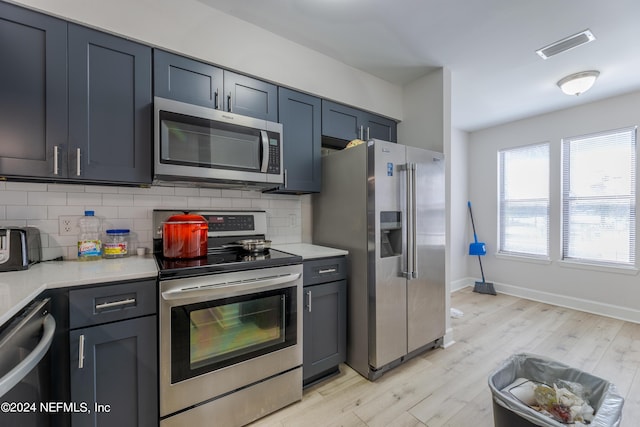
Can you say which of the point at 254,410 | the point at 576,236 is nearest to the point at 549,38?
the point at 576,236

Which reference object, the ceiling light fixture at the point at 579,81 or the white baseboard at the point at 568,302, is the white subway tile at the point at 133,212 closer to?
the ceiling light fixture at the point at 579,81

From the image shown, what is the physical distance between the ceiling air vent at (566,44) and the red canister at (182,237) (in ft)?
10.2

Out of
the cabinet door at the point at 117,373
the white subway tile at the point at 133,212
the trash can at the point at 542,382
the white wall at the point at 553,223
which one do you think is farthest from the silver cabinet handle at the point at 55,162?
the white wall at the point at 553,223

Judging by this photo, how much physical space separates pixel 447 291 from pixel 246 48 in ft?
8.89

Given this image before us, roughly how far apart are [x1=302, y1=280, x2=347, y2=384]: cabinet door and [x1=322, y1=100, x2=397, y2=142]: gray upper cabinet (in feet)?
4.43

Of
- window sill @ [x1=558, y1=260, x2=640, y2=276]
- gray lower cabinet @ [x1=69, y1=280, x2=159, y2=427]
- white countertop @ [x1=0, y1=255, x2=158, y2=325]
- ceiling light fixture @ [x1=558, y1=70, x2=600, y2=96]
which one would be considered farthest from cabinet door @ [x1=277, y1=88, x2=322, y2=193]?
window sill @ [x1=558, y1=260, x2=640, y2=276]

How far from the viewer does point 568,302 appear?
3.62 metres

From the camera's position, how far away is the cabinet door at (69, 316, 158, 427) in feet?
3.93

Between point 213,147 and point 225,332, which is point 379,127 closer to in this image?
point 213,147

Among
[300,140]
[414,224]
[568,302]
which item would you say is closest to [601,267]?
[568,302]

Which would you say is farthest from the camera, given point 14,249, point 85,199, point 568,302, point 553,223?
point 553,223

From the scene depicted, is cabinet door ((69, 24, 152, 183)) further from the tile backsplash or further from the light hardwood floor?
the light hardwood floor

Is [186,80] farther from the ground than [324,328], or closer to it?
farther from the ground

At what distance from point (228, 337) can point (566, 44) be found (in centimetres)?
337
